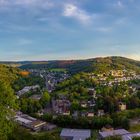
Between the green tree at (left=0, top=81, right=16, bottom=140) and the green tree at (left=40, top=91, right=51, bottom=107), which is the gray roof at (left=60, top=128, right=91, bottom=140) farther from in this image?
the green tree at (left=0, top=81, right=16, bottom=140)

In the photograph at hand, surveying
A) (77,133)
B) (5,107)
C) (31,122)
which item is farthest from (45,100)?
→ (5,107)

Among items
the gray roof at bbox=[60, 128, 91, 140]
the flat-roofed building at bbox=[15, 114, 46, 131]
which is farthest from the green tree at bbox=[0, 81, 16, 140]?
the flat-roofed building at bbox=[15, 114, 46, 131]

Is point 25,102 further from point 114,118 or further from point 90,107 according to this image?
point 114,118

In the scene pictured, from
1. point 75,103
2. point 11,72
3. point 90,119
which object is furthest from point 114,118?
point 11,72

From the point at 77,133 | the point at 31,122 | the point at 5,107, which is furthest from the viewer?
the point at 31,122

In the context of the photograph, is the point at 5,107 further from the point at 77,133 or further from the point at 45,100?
the point at 45,100

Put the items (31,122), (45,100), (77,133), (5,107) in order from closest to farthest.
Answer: (5,107), (77,133), (31,122), (45,100)

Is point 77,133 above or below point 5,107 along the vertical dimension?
below

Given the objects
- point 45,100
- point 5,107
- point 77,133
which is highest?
point 5,107
